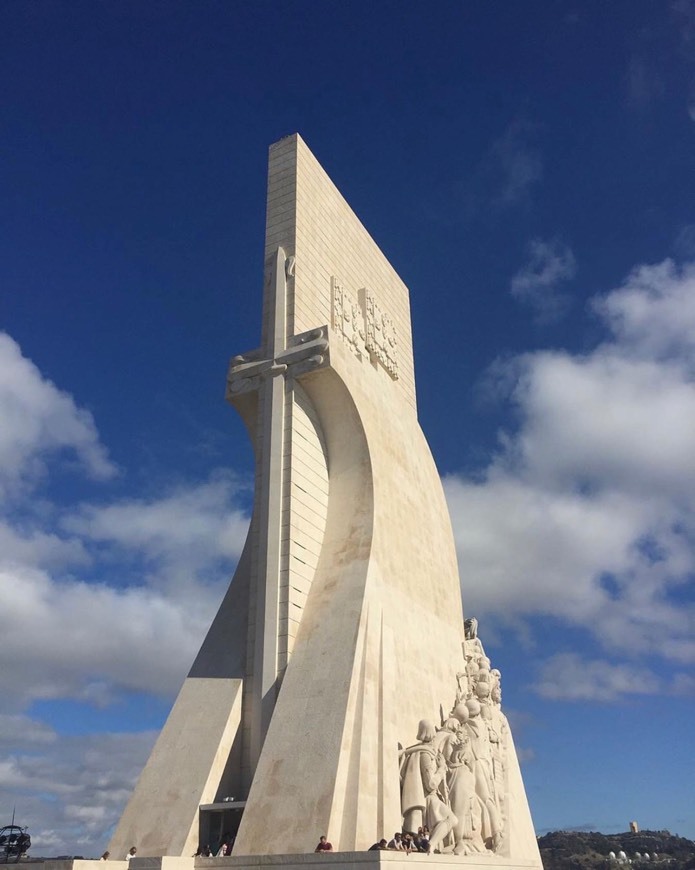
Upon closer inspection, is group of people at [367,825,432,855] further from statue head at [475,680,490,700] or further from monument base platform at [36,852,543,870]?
statue head at [475,680,490,700]

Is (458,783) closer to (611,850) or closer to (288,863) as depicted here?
(288,863)

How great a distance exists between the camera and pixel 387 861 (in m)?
8.02

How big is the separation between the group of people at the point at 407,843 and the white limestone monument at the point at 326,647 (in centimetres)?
13

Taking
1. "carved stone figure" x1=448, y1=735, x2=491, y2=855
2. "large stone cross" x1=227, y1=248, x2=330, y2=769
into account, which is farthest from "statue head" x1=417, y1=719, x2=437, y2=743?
"large stone cross" x1=227, y1=248, x2=330, y2=769

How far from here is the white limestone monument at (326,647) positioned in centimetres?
982

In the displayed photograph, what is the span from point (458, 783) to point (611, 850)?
5158cm

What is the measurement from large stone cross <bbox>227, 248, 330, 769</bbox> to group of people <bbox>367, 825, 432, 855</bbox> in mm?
2193

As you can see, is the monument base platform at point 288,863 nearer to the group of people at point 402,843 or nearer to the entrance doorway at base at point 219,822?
the group of people at point 402,843

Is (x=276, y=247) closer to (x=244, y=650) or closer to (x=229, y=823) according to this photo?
(x=244, y=650)

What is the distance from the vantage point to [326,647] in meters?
10.7

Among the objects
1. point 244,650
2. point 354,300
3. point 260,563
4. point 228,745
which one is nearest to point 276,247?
point 354,300

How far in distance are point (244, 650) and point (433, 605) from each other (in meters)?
4.08

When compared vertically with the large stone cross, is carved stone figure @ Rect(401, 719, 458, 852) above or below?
below

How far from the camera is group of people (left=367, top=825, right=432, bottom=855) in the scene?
8.83 m
